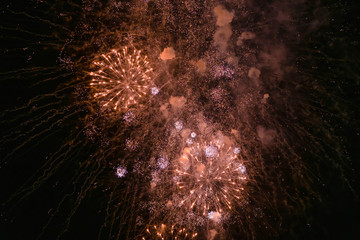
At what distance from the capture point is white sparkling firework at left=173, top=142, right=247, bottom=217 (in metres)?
3.08

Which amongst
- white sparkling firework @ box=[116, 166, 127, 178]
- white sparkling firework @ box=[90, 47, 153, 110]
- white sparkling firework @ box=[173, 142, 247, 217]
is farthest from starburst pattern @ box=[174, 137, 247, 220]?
white sparkling firework @ box=[90, 47, 153, 110]

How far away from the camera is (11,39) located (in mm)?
2787

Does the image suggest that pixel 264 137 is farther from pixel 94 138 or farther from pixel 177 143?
pixel 94 138

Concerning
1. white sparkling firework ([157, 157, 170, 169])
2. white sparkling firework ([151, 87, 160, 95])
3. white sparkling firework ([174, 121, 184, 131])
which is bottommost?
white sparkling firework ([157, 157, 170, 169])

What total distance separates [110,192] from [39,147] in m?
1.31

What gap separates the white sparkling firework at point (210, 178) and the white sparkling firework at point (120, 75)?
4.08 feet

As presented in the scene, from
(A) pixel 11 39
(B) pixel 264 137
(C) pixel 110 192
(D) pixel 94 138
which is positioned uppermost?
(A) pixel 11 39

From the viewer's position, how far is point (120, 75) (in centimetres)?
291

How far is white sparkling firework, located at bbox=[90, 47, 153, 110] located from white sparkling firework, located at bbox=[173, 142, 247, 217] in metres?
1.24

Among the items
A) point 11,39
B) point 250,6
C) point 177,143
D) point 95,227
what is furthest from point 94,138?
point 250,6

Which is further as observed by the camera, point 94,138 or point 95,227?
point 95,227

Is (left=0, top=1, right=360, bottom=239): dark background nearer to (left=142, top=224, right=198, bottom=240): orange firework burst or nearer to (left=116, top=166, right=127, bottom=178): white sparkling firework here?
(left=116, top=166, right=127, bottom=178): white sparkling firework

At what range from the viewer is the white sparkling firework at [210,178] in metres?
3.08

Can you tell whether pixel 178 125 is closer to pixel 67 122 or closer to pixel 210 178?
pixel 210 178
